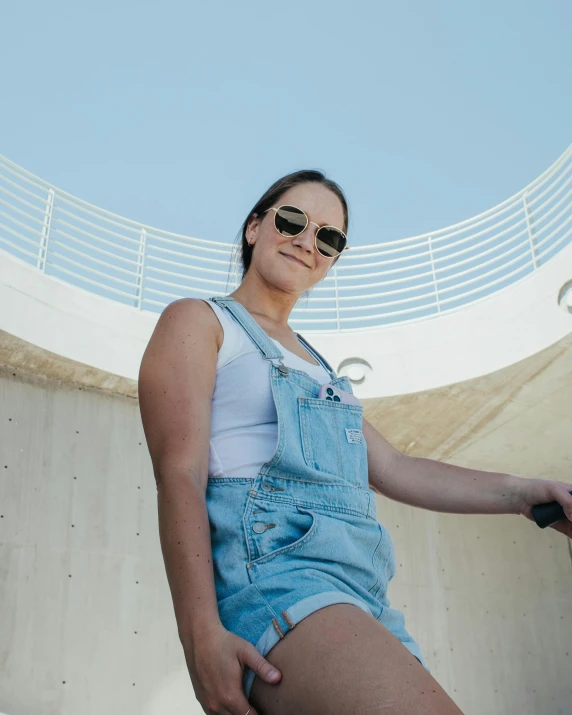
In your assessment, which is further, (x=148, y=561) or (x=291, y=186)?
(x=148, y=561)

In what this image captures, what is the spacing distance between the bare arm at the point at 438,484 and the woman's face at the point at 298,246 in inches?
16.0

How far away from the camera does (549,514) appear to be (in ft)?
5.50

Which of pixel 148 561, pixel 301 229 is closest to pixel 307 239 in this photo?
pixel 301 229

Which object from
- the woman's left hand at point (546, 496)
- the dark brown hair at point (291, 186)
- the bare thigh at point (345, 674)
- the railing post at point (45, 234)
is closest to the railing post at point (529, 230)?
the railing post at point (45, 234)

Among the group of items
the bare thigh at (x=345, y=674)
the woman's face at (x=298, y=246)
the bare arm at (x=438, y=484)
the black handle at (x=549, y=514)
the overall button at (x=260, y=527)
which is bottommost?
the bare thigh at (x=345, y=674)

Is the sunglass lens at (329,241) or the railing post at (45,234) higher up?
the railing post at (45,234)

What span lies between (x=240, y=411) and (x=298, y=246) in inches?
21.1

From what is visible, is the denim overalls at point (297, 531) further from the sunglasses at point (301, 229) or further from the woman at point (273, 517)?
the sunglasses at point (301, 229)

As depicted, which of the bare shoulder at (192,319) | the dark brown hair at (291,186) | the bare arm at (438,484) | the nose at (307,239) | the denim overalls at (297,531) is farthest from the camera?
the dark brown hair at (291,186)

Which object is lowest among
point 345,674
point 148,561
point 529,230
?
point 345,674

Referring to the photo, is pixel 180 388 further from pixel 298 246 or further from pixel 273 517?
pixel 298 246

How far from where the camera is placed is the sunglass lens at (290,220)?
1.96 meters

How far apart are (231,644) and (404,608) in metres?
9.20

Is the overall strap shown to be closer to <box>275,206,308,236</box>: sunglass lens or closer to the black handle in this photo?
<box>275,206,308,236</box>: sunglass lens
